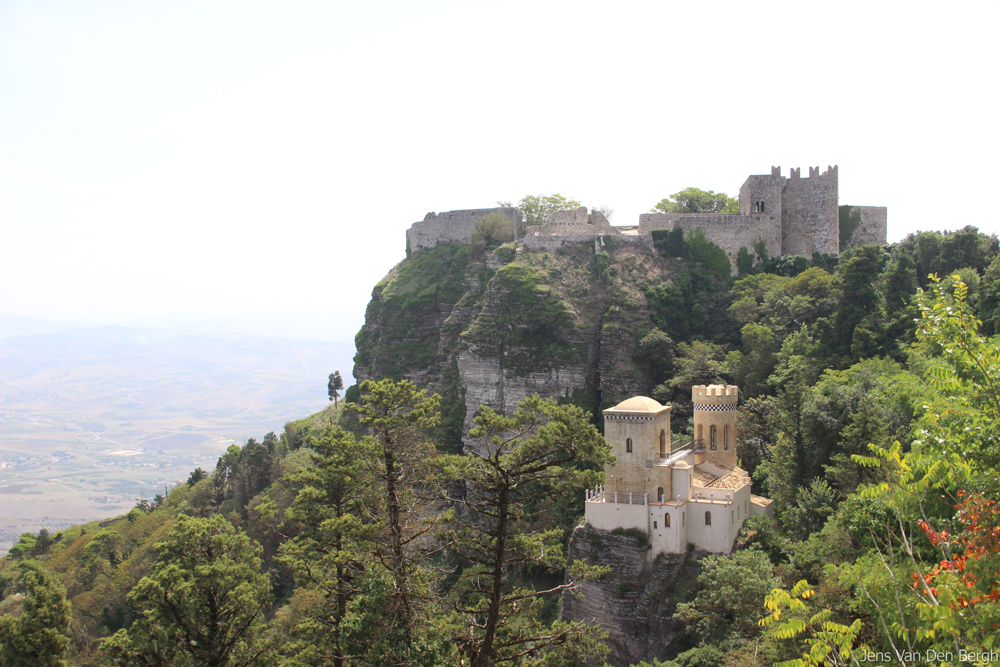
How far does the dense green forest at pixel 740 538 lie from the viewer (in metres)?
12.3

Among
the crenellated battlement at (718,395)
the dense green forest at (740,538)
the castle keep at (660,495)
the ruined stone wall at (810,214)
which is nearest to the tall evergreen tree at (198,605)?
the dense green forest at (740,538)

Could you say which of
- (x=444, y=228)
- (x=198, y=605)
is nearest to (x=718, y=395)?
(x=198, y=605)

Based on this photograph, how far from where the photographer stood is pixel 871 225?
201 feet

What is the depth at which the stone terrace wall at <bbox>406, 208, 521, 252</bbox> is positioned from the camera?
71500 millimetres

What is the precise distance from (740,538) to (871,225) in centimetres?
3755

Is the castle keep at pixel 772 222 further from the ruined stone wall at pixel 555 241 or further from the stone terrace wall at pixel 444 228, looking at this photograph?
the stone terrace wall at pixel 444 228

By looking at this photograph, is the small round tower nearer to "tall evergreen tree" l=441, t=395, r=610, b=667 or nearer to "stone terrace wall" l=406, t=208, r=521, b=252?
"tall evergreen tree" l=441, t=395, r=610, b=667

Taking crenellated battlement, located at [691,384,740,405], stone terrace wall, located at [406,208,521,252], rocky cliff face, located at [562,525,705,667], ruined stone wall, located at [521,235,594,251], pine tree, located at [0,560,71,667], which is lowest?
rocky cliff face, located at [562,525,705,667]

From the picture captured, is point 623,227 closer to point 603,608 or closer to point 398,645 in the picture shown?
point 603,608

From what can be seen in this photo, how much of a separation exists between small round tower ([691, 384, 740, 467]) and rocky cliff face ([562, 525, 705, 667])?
677 cm

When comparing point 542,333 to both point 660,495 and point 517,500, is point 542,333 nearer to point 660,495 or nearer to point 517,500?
point 660,495

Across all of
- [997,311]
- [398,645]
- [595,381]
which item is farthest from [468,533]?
[595,381]

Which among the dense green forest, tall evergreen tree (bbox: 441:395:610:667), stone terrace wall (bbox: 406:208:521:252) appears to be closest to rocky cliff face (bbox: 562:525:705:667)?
the dense green forest

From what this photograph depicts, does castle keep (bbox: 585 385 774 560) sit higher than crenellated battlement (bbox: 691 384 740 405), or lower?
lower
